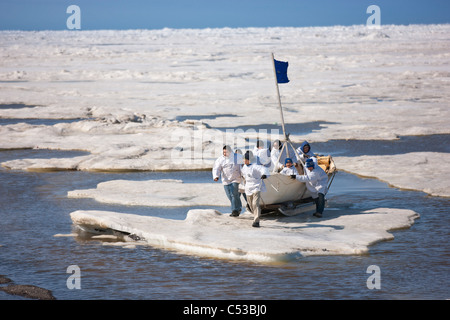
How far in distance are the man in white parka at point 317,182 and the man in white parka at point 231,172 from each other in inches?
44.0

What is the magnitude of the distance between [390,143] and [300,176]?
10.1m

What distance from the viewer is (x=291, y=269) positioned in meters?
9.28

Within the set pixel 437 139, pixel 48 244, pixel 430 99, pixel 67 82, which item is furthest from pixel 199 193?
pixel 67 82

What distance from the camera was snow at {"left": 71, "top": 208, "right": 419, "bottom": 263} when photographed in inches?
385

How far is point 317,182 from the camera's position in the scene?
38.5 feet

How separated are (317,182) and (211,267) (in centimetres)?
322

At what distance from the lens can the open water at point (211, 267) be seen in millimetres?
8492

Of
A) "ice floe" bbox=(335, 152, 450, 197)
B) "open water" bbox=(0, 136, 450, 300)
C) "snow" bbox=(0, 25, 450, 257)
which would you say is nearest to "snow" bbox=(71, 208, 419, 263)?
"snow" bbox=(0, 25, 450, 257)

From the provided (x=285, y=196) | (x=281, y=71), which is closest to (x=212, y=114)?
(x=281, y=71)

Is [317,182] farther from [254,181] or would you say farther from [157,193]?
[157,193]

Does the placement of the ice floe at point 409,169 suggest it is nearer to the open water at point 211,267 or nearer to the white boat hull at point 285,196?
the open water at point 211,267

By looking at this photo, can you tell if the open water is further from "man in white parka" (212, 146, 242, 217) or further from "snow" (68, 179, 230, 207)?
"man in white parka" (212, 146, 242, 217)

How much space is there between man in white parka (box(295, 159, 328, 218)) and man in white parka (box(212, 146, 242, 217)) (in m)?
1.12

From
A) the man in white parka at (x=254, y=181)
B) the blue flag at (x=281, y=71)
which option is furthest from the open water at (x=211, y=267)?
the blue flag at (x=281, y=71)
